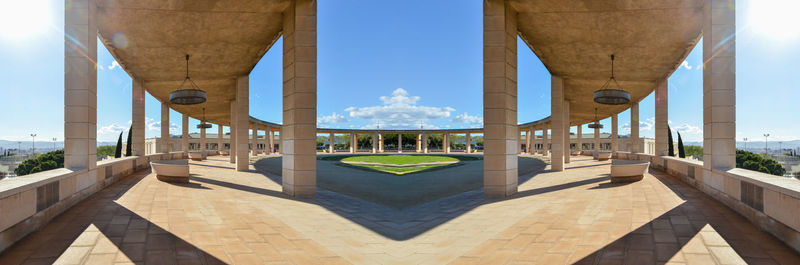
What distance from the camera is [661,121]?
69.1 feet

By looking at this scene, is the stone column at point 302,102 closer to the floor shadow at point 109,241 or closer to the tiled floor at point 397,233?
the tiled floor at point 397,233

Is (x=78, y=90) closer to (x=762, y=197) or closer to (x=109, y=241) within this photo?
(x=109, y=241)

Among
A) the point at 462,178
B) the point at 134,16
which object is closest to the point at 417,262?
the point at 462,178

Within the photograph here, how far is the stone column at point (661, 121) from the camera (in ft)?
67.5

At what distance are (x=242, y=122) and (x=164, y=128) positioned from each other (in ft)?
36.2

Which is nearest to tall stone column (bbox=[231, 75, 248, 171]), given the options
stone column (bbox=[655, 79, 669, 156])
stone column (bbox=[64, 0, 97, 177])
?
stone column (bbox=[64, 0, 97, 177])

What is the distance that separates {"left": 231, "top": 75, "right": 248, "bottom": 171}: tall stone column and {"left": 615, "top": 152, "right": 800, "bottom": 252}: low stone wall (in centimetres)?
1941

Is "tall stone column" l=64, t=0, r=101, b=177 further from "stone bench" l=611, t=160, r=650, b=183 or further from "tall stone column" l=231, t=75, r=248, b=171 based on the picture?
"stone bench" l=611, t=160, r=650, b=183

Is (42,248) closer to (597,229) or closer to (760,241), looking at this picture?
(597,229)

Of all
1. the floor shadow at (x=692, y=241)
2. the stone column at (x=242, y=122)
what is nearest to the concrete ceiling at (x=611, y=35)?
the floor shadow at (x=692, y=241)

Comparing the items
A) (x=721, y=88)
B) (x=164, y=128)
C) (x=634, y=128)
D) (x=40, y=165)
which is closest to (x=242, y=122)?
(x=164, y=128)

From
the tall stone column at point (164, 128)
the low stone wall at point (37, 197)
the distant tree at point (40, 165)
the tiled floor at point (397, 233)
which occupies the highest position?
the tall stone column at point (164, 128)

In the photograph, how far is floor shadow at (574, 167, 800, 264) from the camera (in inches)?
205

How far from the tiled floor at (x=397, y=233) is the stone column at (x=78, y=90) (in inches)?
50.4
